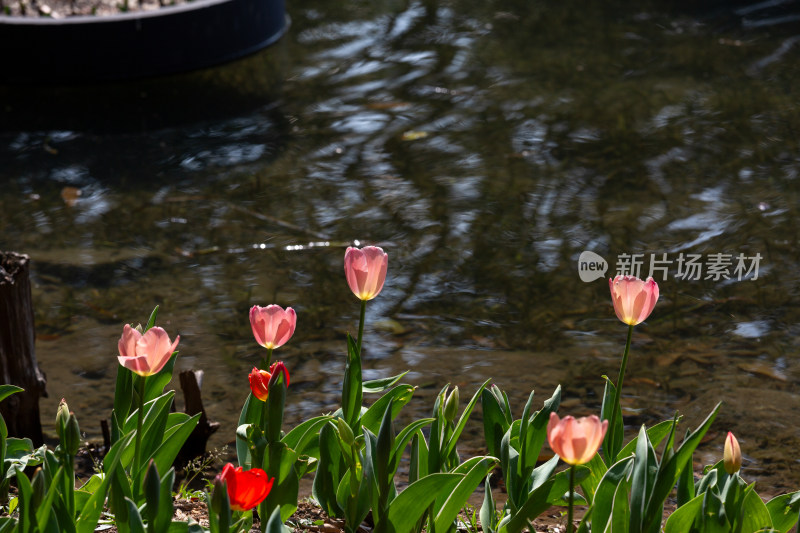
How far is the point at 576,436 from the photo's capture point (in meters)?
1.35

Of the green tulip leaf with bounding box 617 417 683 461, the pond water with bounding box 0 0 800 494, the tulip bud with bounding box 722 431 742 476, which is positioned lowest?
the pond water with bounding box 0 0 800 494

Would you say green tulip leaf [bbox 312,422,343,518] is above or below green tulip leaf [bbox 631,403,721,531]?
below

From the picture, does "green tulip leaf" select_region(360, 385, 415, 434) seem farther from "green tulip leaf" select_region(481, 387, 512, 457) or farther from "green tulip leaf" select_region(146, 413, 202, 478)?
"green tulip leaf" select_region(146, 413, 202, 478)

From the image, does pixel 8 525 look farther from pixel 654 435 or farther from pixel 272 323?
pixel 654 435

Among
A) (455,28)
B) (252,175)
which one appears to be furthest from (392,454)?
(455,28)

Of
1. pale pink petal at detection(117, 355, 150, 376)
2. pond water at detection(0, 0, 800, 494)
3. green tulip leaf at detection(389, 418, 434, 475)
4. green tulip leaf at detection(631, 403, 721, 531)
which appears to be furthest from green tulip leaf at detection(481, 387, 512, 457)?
pond water at detection(0, 0, 800, 494)

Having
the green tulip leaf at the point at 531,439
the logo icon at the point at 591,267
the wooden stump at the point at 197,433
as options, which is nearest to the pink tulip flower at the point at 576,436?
the green tulip leaf at the point at 531,439

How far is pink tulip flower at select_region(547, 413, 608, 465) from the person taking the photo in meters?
1.34

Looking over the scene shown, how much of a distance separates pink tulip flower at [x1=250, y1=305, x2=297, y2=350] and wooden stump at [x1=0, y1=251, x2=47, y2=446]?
0.99 metres

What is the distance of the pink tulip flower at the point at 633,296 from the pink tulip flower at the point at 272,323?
0.56 m

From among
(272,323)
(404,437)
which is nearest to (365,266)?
(272,323)

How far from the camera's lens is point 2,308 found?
242 centimetres

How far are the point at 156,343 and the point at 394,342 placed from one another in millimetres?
2030

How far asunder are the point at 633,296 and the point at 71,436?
97 cm
